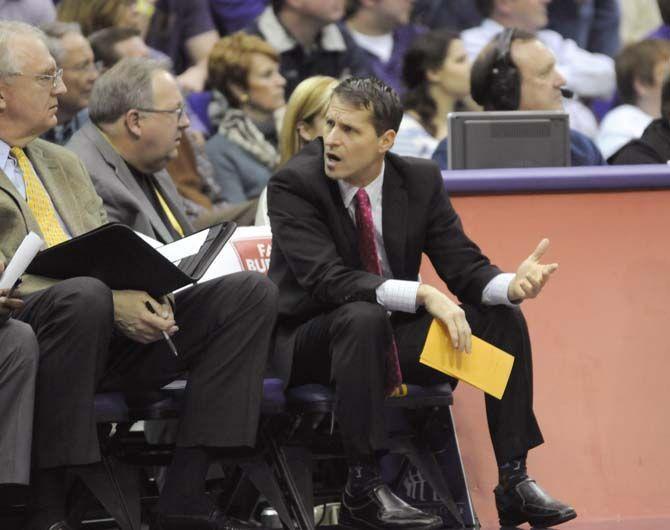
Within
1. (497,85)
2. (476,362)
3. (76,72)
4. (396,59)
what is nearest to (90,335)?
(476,362)

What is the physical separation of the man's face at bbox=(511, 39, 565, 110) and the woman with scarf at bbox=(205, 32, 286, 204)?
1.14 metres

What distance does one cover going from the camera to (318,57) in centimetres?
755

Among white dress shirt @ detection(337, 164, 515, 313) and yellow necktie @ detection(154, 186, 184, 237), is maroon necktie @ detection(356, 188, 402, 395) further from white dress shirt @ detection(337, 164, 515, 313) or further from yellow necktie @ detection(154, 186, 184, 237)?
yellow necktie @ detection(154, 186, 184, 237)

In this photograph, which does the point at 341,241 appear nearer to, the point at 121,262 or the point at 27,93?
the point at 121,262

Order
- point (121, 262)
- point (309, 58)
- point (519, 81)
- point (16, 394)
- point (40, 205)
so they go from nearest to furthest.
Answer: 1. point (16, 394)
2. point (121, 262)
3. point (40, 205)
4. point (519, 81)
5. point (309, 58)

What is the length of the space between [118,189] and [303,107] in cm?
86

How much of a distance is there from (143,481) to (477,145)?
5.27 feet

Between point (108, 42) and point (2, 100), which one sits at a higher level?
point (2, 100)

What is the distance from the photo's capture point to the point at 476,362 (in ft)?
14.0

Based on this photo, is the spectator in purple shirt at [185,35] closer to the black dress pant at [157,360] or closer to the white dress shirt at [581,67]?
the white dress shirt at [581,67]

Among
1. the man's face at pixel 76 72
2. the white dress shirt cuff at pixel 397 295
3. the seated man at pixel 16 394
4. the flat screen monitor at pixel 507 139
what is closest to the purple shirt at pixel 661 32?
the flat screen monitor at pixel 507 139

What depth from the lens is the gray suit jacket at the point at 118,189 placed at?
16.1ft

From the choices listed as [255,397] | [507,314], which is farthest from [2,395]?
[507,314]

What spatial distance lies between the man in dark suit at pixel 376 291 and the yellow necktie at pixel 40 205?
24.6 inches
